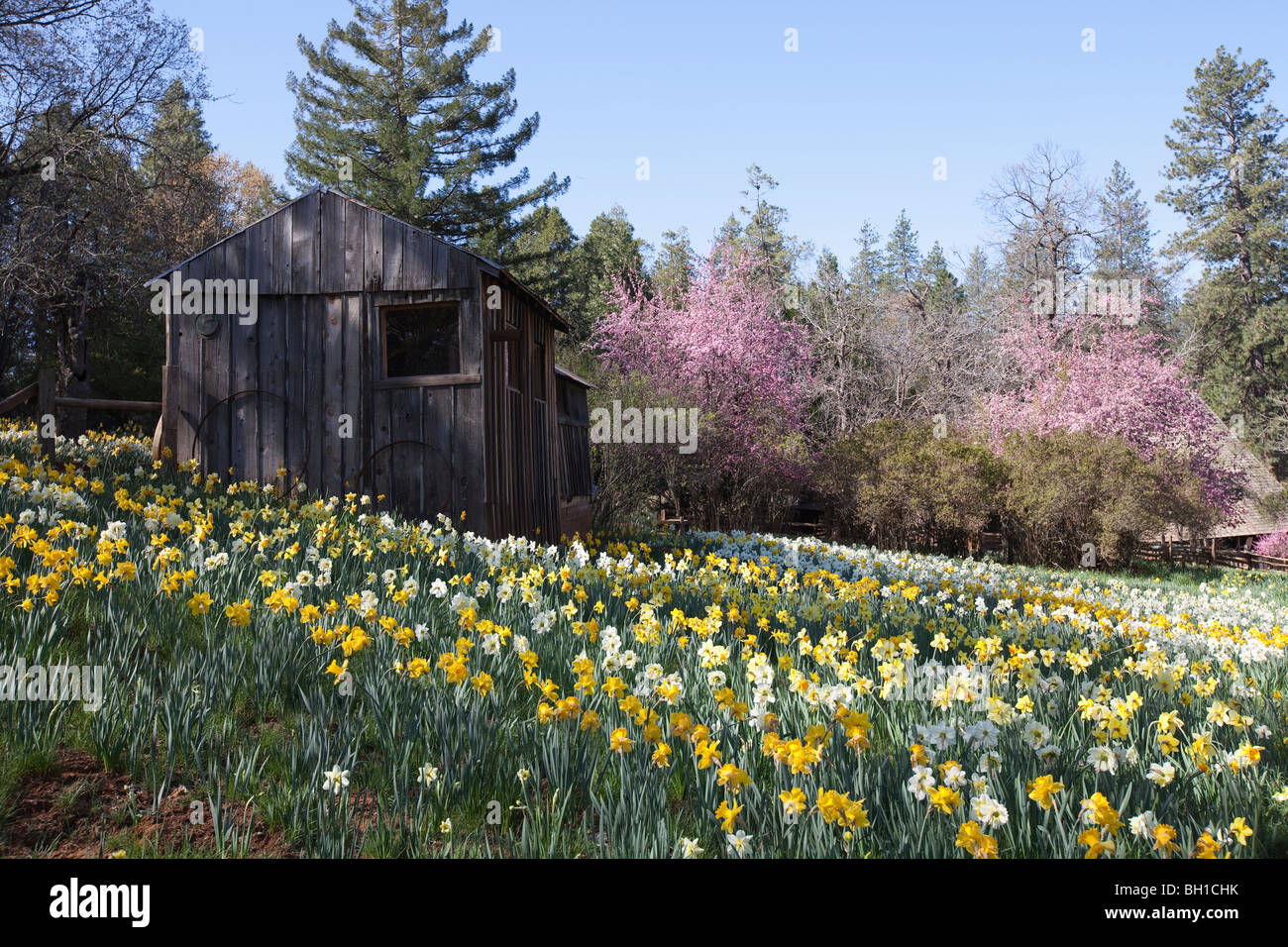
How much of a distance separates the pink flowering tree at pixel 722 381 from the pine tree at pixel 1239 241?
22.7 metres

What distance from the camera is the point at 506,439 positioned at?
9414 mm

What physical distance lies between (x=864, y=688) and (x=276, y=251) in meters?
8.42

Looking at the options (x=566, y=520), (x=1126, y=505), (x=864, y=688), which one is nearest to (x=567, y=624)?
(x=864, y=688)

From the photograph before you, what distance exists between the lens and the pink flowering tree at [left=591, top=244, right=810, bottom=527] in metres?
18.3

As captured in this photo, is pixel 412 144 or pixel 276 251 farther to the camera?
pixel 412 144

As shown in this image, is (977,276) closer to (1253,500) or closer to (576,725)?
(1253,500)

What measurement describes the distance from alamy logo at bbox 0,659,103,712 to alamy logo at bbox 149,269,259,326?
7069 millimetres

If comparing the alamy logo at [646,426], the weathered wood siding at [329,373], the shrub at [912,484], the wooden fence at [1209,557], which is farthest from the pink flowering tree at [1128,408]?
the weathered wood siding at [329,373]

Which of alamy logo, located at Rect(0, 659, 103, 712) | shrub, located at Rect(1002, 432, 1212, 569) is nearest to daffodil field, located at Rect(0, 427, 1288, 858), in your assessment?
alamy logo, located at Rect(0, 659, 103, 712)

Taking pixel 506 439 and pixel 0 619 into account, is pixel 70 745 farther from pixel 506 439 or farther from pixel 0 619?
pixel 506 439

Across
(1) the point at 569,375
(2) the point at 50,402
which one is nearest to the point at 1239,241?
(1) the point at 569,375
